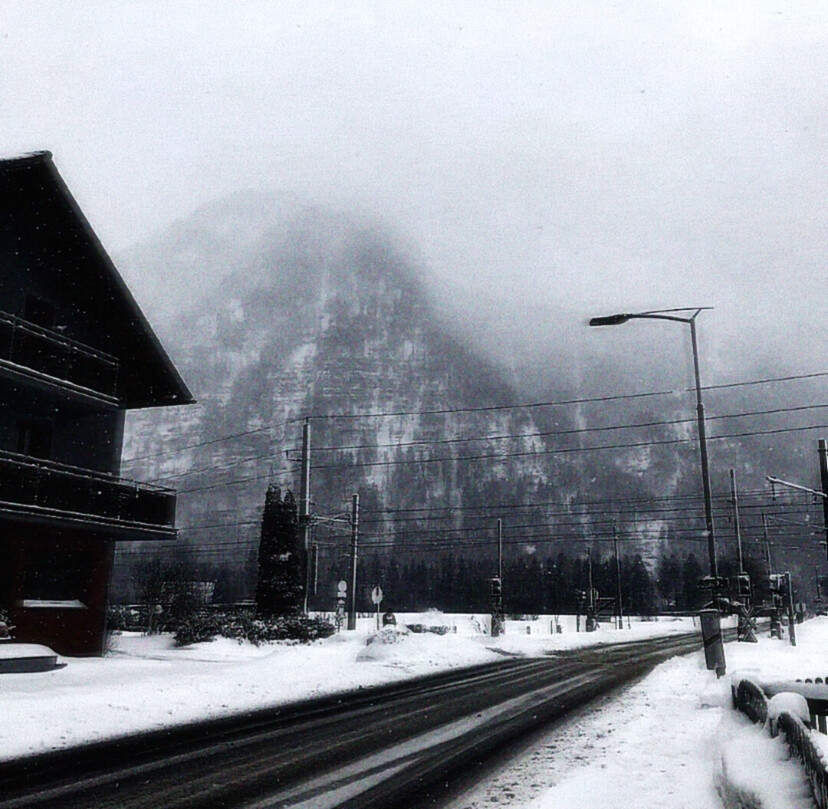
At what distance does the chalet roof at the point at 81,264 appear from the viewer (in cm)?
2438

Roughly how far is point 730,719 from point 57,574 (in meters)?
21.5

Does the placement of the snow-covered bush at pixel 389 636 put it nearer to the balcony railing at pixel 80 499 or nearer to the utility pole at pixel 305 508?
the utility pole at pixel 305 508

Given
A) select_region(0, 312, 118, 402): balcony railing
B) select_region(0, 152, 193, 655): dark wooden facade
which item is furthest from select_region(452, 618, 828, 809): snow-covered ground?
select_region(0, 312, 118, 402): balcony railing

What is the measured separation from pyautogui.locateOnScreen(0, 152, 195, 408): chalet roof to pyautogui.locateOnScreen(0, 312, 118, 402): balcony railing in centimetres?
132

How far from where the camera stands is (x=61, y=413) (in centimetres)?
2631

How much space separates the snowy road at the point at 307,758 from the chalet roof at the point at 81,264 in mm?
17361

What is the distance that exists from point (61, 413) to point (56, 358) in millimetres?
2589

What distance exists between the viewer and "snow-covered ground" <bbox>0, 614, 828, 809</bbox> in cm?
665

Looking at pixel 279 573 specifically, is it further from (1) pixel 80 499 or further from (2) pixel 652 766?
(2) pixel 652 766

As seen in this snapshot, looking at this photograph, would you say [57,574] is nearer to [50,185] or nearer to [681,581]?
[50,185]

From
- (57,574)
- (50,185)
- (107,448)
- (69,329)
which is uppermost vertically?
(50,185)

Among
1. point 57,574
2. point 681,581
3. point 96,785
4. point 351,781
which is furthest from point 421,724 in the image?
point 681,581

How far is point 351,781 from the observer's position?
7.55m

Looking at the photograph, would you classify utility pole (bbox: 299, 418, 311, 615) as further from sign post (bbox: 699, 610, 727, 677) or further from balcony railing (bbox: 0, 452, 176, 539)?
sign post (bbox: 699, 610, 727, 677)
